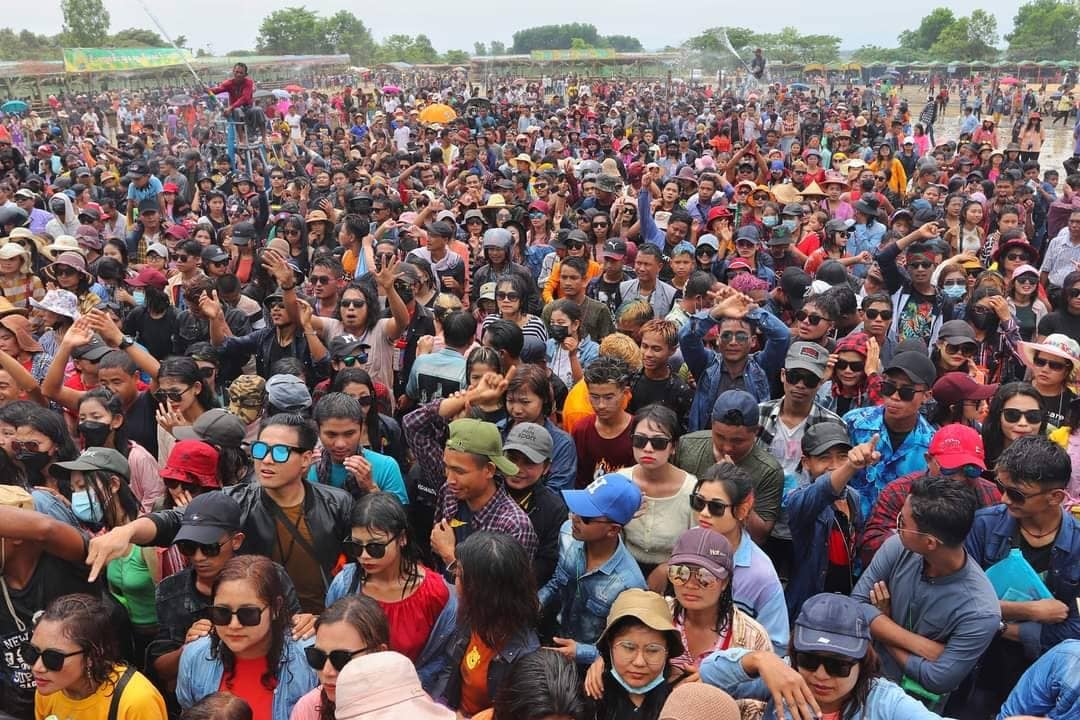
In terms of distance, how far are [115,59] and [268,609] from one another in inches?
1366

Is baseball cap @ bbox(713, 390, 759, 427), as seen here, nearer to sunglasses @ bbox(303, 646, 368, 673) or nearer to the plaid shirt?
the plaid shirt

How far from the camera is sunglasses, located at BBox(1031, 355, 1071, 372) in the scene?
4.62m

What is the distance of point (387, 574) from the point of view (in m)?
3.25

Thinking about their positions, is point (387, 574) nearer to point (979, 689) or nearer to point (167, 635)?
point (167, 635)

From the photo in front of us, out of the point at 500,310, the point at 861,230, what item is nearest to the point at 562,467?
the point at 500,310

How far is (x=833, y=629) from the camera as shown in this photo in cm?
257

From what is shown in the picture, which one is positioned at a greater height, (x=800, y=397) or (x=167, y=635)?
(x=800, y=397)

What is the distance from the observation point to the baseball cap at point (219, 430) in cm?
407

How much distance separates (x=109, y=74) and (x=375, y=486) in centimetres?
3702

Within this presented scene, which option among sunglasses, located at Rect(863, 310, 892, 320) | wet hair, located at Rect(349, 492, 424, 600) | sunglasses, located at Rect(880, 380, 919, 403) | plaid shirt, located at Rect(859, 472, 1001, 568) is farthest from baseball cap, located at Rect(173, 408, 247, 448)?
sunglasses, located at Rect(863, 310, 892, 320)

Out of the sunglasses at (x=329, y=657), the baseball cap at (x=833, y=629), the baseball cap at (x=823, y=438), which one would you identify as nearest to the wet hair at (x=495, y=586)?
the sunglasses at (x=329, y=657)

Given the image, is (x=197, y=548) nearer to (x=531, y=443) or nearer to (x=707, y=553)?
(x=531, y=443)

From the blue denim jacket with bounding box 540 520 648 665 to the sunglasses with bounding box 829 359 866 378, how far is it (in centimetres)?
208

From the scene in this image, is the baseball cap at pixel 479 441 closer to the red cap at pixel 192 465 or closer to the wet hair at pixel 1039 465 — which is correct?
the red cap at pixel 192 465
